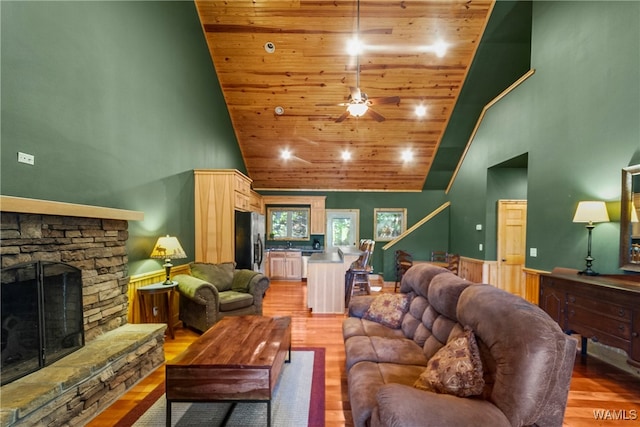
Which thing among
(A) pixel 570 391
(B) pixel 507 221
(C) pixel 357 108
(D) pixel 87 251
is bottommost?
(A) pixel 570 391

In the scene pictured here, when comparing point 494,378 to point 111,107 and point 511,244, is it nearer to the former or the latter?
point 111,107

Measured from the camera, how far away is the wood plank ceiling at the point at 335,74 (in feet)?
14.0

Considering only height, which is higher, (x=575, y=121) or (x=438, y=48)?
(x=438, y=48)

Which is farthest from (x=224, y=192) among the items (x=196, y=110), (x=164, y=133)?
(x=196, y=110)

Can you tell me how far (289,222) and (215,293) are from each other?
15.1ft

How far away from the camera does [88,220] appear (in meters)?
2.38

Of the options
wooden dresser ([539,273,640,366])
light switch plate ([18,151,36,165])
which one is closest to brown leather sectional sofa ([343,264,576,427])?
wooden dresser ([539,273,640,366])

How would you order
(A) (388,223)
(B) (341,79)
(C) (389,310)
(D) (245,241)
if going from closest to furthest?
(C) (389,310)
(D) (245,241)
(B) (341,79)
(A) (388,223)

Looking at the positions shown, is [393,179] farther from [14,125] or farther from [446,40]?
[14,125]

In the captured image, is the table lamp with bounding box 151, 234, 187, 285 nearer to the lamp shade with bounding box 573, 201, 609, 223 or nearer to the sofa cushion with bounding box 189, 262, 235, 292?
the sofa cushion with bounding box 189, 262, 235, 292

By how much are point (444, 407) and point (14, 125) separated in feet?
10.5

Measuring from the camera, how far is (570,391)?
2.39 m

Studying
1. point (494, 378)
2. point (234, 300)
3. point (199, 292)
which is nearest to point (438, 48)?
point (494, 378)

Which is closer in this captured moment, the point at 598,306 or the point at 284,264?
the point at 598,306
